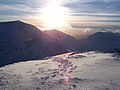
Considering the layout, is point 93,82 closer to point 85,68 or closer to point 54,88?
point 54,88

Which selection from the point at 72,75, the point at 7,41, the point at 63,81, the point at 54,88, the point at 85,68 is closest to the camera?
the point at 54,88

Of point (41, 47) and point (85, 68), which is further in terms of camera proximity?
point (41, 47)

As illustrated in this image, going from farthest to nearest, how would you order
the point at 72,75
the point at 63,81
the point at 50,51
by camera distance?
the point at 50,51 < the point at 72,75 < the point at 63,81

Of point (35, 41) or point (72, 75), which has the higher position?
point (72, 75)

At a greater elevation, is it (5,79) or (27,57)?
(5,79)

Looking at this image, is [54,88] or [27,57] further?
[27,57]

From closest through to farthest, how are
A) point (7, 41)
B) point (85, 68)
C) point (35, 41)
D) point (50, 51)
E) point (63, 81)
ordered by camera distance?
point (63, 81) < point (85, 68) < point (50, 51) < point (35, 41) < point (7, 41)

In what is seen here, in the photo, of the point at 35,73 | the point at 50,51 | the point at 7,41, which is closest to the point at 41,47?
the point at 50,51

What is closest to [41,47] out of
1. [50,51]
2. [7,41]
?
[50,51]

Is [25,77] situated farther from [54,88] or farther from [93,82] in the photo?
[93,82]
